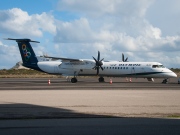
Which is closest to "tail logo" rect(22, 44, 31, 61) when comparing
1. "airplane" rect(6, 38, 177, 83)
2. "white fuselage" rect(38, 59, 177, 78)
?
"airplane" rect(6, 38, 177, 83)

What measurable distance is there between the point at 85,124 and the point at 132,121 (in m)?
1.61

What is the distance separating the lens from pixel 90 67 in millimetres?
48156

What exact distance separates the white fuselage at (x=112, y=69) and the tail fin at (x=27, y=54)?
1165mm

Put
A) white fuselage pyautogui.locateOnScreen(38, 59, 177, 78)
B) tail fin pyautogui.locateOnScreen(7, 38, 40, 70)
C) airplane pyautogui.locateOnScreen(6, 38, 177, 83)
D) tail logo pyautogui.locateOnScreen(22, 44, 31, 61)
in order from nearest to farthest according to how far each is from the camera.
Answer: white fuselage pyautogui.locateOnScreen(38, 59, 177, 78) → airplane pyautogui.locateOnScreen(6, 38, 177, 83) → tail fin pyautogui.locateOnScreen(7, 38, 40, 70) → tail logo pyautogui.locateOnScreen(22, 44, 31, 61)

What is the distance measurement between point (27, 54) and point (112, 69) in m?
12.8

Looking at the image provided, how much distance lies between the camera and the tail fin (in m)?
49.7

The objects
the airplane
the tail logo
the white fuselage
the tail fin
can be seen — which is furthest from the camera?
the tail logo

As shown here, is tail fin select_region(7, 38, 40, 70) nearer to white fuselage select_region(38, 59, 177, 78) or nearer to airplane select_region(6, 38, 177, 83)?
airplane select_region(6, 38, 177, 83)

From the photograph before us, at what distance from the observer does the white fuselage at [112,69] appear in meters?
44.8

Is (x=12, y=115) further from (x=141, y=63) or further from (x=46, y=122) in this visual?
(x=141, y=63)

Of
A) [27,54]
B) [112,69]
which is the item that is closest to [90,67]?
[112,69]

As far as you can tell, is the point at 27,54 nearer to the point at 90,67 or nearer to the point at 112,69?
the point at 90,67

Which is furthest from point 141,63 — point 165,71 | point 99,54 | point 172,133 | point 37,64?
point 172,133

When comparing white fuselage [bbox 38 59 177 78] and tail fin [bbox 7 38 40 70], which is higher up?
tail fin [bbox 7 38 40 70]
